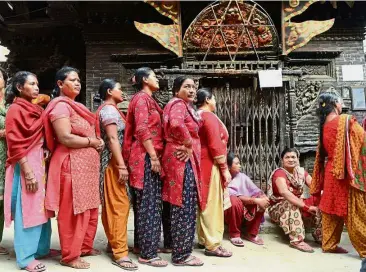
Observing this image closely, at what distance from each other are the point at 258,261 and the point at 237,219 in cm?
68

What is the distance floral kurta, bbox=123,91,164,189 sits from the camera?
3457 millimetres

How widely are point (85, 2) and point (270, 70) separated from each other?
149 inches

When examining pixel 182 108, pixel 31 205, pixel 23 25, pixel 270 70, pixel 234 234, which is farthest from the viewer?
pixel 23 25

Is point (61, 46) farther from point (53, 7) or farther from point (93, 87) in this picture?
point (93, 87)

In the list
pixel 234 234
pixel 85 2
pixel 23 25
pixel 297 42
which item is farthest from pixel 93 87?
pixel 234 234

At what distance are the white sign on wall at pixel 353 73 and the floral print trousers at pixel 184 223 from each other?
17.4ft

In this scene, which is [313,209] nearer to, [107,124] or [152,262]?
[152,262]

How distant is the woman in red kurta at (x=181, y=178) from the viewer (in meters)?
3.46

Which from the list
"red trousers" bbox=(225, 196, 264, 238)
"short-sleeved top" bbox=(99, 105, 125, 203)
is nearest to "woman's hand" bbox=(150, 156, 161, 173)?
"short-sleeved top" bbox=(99, 105, 125, 203)

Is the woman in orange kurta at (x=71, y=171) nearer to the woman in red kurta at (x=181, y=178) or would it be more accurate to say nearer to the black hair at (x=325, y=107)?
the woman in red kurta at (x=181, y=178)

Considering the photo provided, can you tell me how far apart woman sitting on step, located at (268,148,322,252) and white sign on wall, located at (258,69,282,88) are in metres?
2.28

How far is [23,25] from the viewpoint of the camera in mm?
8406

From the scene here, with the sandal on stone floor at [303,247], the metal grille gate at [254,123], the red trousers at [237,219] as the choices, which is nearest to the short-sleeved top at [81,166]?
the red trousers at [237,219]

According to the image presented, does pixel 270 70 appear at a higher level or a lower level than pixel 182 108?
higher
